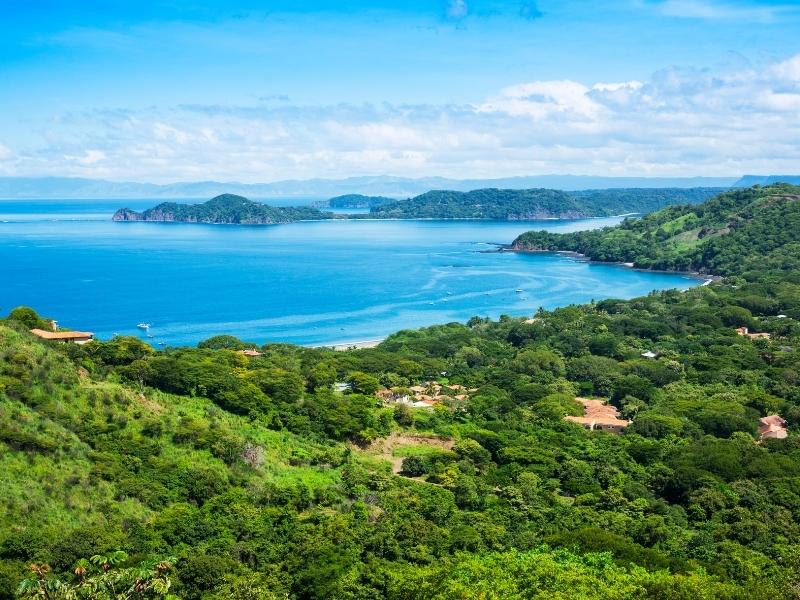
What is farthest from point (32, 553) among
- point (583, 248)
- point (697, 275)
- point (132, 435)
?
point (583, 248)

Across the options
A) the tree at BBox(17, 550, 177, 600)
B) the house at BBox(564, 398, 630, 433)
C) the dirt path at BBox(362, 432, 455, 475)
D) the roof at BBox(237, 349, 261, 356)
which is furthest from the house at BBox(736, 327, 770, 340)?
the tree at BBox(17, 550, 177, 600)

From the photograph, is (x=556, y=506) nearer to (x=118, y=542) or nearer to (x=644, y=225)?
(x=118, y=542)

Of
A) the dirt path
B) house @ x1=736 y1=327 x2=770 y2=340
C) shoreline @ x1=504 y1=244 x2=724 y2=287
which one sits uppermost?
shoreline @ x1=504 y1=244 x2=724 y2=287

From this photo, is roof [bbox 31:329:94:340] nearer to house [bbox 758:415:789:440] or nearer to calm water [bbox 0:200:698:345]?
calm water [bbox 0:200:698:345]

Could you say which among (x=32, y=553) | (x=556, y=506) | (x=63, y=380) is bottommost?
(x=556, y=506)

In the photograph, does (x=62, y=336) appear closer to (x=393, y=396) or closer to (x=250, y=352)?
(x=250, y=352)

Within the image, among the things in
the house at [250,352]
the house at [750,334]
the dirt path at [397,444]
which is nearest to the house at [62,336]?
the house at [250,352]

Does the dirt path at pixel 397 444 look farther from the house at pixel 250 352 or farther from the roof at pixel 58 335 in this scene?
the house at pixel 250 352
